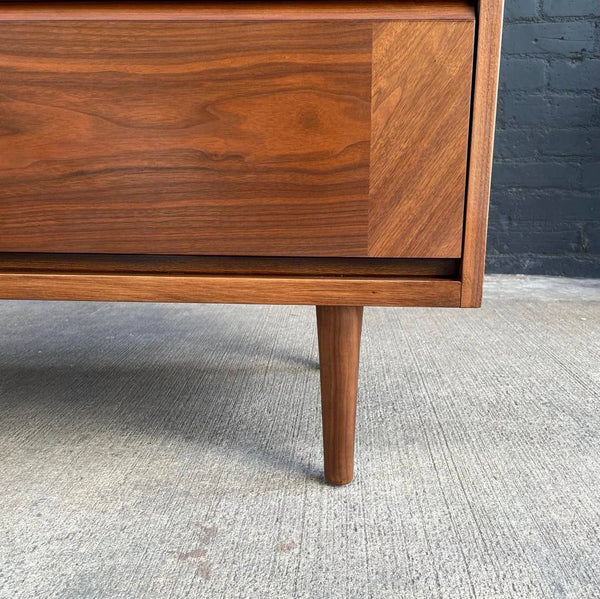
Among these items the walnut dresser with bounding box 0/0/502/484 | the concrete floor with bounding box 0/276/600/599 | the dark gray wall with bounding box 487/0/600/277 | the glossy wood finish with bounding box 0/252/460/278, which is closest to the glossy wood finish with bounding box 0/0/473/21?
the walnut dresser with bounding box 0/0/502/484

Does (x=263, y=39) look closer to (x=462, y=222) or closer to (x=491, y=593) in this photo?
(x=462, y=222)

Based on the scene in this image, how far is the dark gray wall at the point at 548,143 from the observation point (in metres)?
1.62

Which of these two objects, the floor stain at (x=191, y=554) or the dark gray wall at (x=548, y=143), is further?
the dark gray wall at (x=548, y=143)

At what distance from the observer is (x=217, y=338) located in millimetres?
1151

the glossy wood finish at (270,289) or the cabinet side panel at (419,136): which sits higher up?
the cabinet side panel at (419,136)

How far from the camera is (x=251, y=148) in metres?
0.54

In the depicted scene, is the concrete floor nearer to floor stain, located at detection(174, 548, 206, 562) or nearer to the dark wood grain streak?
floor stain, located at detection(174, 548, 206, 562)

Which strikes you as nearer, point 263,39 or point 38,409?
point 263,39

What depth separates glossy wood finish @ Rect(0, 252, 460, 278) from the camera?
57 cm

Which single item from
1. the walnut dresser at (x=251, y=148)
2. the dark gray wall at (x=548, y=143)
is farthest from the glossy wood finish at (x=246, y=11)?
the dark gray wall at (x=548, y=143)

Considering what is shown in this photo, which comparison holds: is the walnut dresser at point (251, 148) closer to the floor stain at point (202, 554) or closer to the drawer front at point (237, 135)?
the drawer front at point (237, 135)

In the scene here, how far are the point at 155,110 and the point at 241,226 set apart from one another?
0.12m

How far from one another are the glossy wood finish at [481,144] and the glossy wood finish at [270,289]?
2 cm

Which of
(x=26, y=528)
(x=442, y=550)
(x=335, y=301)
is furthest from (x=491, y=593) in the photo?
(x=26, y=528)
